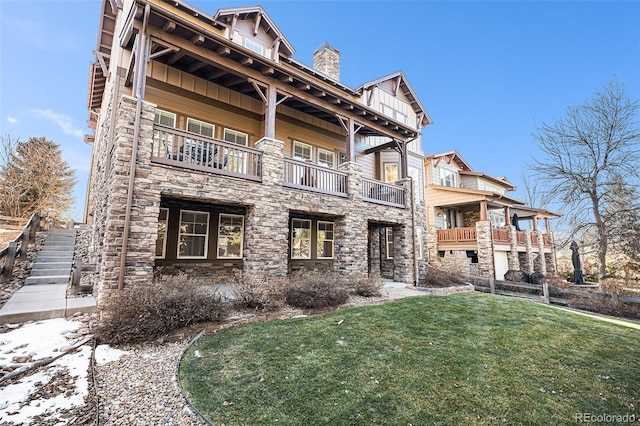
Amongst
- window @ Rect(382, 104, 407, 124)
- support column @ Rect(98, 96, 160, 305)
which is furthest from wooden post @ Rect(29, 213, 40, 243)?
window @ Rect(382, 104, 407, 124)

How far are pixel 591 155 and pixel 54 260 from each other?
23.7m

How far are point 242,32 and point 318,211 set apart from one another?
27.0 ft

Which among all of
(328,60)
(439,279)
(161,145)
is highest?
(328,60)

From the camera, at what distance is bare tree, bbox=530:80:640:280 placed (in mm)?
13094

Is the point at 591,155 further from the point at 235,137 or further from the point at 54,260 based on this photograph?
the point at 54,260

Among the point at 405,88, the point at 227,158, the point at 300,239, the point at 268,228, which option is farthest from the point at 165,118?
the point at 405,88

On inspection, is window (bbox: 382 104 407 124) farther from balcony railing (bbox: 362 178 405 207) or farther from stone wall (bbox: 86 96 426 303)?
balcony railing (bbox: 362 178 405 207)

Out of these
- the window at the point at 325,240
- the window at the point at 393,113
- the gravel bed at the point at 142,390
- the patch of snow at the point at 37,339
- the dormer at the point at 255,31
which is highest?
the dormer at the point at 255,31

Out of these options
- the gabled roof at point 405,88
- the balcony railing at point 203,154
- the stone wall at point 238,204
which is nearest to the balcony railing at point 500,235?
the gabled roof at point 405,88

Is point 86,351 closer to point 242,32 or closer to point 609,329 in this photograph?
point 609,329

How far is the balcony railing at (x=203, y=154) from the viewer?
743 centimetres

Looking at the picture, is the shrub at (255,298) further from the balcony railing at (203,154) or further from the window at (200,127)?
the window at (200,127)

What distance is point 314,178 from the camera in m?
10.8

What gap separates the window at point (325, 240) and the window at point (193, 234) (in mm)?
5387
